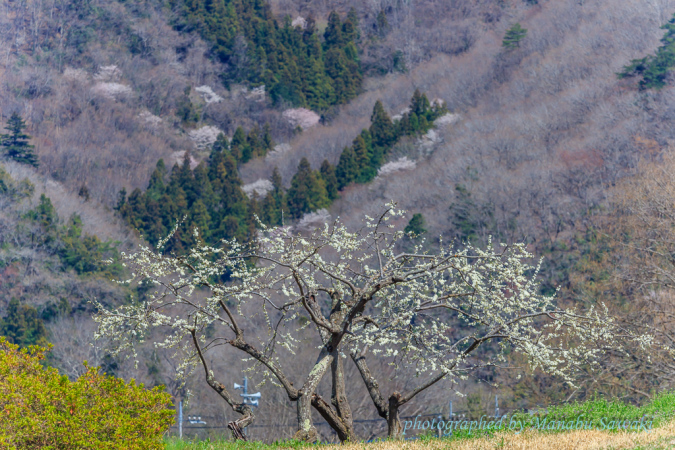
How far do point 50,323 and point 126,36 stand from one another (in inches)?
2031

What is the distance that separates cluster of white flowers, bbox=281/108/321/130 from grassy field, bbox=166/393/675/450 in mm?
59007

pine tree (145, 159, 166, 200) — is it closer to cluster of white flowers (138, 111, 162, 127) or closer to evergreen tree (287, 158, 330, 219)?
evergreen tree (287, 158, 330, 219)

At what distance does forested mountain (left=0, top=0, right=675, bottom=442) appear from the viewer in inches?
1305

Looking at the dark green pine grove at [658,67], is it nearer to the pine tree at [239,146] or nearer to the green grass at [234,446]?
the pine tree at [239,146]

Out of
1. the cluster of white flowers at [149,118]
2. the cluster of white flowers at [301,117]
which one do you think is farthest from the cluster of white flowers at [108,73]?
the cluster of white flowers at [301,117]

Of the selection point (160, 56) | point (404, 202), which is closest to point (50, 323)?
point (404, 202)

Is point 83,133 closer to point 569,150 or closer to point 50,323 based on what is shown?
point 50,323

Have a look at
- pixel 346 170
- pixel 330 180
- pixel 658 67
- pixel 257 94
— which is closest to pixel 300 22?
pixel 257 94

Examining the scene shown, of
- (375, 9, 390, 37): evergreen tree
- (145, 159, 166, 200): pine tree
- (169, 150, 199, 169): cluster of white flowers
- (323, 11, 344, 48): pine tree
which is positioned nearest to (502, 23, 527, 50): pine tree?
(323, 11, 344, 48): pine tree

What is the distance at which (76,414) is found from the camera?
7.61m

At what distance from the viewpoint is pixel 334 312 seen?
10281mm

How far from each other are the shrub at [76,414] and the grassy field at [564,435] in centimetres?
123

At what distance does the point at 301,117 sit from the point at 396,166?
1967cm

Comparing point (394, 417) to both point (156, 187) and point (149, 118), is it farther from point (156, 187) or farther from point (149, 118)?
point (149, 118)
